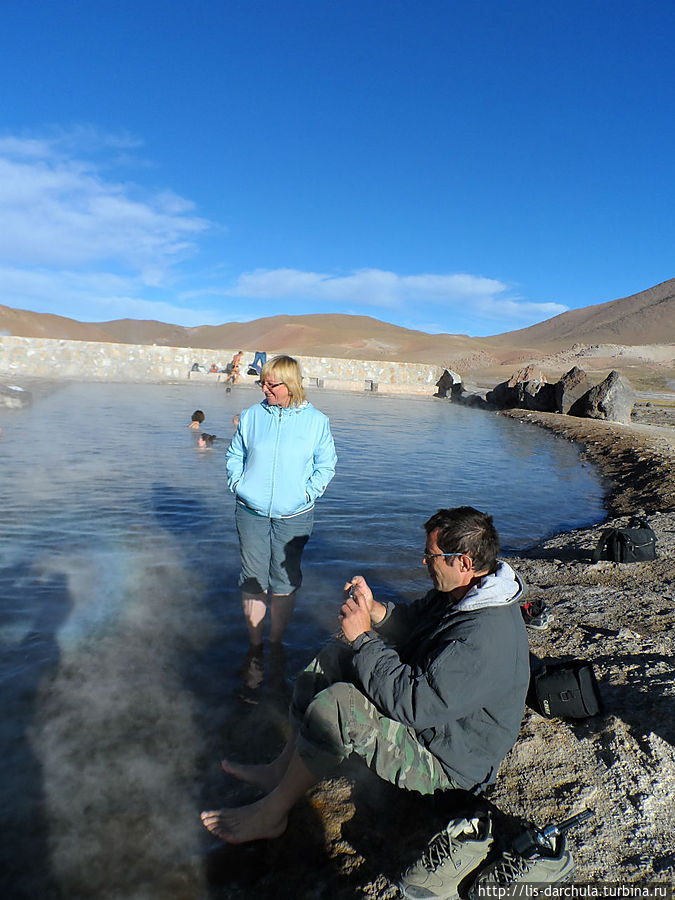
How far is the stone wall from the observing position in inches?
1303

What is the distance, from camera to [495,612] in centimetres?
210

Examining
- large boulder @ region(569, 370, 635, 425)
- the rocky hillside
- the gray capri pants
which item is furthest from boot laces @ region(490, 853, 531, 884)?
the rocky hillside

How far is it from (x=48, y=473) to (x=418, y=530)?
5.85 m

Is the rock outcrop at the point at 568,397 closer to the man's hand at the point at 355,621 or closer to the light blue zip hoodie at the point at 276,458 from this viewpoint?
the light blue zip hoodie at the point at 276,458

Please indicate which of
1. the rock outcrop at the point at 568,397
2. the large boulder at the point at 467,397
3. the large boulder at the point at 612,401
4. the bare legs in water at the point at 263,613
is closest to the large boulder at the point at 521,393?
the rock outcrop at the point at 568,397

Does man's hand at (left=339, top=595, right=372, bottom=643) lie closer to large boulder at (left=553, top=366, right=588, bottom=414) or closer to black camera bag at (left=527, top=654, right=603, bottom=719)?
black camera bag at (left=527, top=654, right=603, bottom=719)

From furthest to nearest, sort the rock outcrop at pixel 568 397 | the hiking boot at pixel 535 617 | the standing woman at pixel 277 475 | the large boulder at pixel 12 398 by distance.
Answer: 1. the rock outcrop at pixel 568 397
2. the large boulder at pixel 12 398
3. the hiking boot at pixel 535 617
4. the standing woman at pixel 277 475

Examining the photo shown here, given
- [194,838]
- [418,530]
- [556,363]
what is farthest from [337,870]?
[556,363]

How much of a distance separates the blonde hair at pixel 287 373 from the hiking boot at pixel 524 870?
2503mm

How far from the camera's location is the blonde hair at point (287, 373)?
3.51m

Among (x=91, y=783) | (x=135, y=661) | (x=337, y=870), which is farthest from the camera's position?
(x=135, y=661)

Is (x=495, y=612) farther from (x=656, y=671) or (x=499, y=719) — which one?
(x=656, y=671)

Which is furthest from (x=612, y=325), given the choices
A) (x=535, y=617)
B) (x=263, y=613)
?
(x=263, y=613)

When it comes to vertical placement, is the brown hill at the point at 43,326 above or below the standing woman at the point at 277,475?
above
